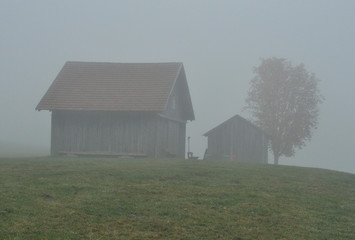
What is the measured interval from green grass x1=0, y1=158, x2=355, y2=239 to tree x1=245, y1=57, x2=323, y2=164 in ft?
110

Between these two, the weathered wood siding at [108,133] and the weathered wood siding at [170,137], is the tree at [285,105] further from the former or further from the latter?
the weathered wood siding at [108,133]

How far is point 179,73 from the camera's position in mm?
32688

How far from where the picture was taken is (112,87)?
3045 centimetres

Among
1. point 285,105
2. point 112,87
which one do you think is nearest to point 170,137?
point 112,87

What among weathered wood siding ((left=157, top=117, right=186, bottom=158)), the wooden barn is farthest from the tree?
weathered wood siding ((left=157, top=117, right=186, bottom=158))

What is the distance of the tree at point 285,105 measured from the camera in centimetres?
4725

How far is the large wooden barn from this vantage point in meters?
28.2

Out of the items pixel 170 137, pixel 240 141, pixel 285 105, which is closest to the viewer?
pixel 170 137

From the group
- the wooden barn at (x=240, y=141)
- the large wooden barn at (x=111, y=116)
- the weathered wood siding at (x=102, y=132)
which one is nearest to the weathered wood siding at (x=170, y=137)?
the large wooden barn at (x=111, y=116)

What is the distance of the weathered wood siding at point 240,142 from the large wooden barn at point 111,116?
979 centimetres

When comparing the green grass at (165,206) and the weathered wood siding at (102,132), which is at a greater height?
the weathered wood siding at (102,132)

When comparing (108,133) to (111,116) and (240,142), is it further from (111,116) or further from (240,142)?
(240,142)

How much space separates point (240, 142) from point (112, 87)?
14274 mm

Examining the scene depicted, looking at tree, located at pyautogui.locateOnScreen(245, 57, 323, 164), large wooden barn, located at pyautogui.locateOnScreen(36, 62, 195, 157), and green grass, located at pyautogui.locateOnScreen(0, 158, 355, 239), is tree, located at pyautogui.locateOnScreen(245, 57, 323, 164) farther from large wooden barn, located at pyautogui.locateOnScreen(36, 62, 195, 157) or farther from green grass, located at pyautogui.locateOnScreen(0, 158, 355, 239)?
green grass, located at pyautogui.locateOnScreen(0, 158, 355, 239)
